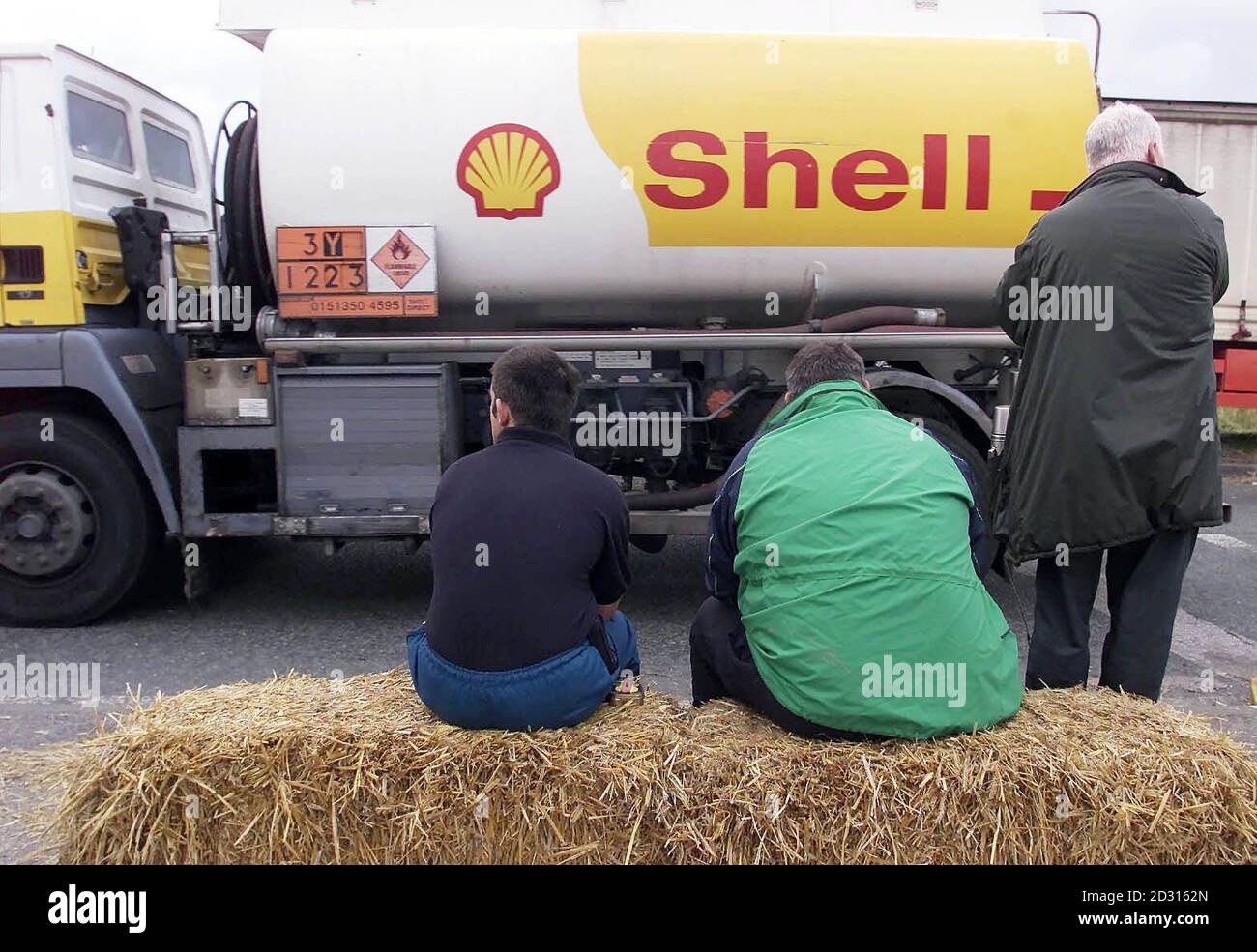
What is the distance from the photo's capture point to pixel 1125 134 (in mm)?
3389

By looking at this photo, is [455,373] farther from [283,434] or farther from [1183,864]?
[1183,864]

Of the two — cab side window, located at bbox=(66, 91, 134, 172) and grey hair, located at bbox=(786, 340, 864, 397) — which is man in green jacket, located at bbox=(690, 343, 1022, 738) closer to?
grey hair, located at bbox=(786, 340, 864, 397)

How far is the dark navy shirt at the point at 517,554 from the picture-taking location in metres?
2.72

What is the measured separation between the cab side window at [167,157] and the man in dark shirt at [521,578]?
15.3ft

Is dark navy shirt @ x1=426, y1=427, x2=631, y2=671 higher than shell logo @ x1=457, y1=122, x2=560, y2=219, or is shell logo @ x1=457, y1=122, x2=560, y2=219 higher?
shell logo @ x1=457, y1=122, x2=560, y2=219

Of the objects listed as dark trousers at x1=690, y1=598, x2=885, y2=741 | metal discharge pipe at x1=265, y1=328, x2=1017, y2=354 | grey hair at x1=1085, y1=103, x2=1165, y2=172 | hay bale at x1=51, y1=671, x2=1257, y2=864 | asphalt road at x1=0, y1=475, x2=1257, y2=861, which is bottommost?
asphalt road at x1=0, y1=475, x2=1257, y2=861

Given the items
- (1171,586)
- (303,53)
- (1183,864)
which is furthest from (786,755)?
(303,53)

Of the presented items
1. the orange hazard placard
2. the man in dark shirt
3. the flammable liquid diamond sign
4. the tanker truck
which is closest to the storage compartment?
the tanker truck

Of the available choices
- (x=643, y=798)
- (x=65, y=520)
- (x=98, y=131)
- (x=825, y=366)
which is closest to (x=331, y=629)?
(x=65, y=520)

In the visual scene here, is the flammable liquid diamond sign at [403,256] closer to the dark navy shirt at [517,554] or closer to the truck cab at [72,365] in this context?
the truck cab at [72,365]

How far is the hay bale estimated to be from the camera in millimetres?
2529

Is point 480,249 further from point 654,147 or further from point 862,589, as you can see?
point 862,589

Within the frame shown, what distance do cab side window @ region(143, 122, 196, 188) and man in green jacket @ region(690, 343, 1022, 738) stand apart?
5.16 m

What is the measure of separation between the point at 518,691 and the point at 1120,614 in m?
2.07
